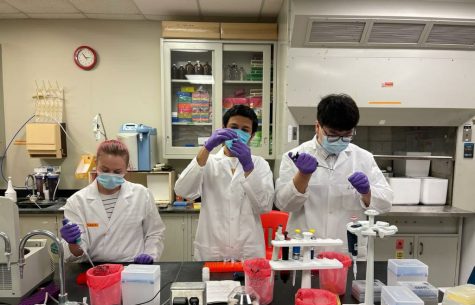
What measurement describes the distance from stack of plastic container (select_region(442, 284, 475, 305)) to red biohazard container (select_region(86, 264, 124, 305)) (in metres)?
1.12

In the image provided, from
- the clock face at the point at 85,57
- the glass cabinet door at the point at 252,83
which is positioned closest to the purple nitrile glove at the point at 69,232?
the glass cabinet door at the point at 252,83

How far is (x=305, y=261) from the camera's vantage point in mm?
1062

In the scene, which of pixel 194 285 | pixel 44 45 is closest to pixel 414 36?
pixel 194 285

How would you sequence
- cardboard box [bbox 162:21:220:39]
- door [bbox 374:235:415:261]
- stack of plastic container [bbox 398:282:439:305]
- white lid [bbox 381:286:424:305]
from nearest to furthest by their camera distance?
white lid [bbox 381:286:424:305], stack of plastic container [bbox 398:282:439:305], door [bbox 374:235:415:261], cardboard box [bbox 162:21:220:39]

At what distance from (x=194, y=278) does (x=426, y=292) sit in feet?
2.81

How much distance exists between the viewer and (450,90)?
2611mm

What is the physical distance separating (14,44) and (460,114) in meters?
4.54

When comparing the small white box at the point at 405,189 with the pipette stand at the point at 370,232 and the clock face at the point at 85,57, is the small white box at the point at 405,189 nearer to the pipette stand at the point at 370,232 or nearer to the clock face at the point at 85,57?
the pipette stand at the point at 370,232

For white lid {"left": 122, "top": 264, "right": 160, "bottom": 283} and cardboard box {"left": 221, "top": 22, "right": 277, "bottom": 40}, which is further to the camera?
cardboard box {"left": 221, "top": 22, "right": 277, "bottom": 40}

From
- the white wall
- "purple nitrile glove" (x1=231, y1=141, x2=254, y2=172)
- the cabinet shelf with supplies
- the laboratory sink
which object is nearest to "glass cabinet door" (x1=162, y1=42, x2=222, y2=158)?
the cabinet shelf with supplies

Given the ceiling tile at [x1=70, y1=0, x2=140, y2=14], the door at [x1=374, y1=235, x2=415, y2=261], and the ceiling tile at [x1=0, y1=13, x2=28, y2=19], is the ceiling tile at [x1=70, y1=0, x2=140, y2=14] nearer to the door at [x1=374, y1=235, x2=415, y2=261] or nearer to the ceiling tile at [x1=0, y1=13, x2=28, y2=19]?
the ceiling tile at [x1=0, y1=13, x2=28, y2=19]

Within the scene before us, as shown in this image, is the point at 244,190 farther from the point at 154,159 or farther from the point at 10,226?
the point at 154,159

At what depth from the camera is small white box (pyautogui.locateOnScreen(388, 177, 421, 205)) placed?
9.25 ft

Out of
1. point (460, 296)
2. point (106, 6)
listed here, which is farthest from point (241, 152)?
point (106, 6)
